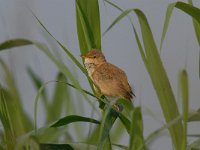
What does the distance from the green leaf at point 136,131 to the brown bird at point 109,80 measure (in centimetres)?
90

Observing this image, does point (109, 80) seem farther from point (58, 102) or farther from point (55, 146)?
point (55, 146)

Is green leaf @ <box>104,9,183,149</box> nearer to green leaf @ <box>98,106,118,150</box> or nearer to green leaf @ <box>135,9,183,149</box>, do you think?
green leaf @ <box>135,9,183,149</box>

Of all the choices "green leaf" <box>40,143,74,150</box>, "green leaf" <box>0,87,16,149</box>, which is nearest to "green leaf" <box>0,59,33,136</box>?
"green leaf" <box>0,87,16,149</box>

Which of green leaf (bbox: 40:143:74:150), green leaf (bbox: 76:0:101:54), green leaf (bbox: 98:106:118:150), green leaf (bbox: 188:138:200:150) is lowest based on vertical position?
green leaf (bbox: 188:138:200:150)

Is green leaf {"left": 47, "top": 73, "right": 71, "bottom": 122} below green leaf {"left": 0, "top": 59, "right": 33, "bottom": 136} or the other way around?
below

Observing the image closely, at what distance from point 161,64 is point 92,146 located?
34 cm

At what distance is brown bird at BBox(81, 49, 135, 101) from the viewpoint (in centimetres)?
271

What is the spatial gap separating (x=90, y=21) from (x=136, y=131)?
592 mm

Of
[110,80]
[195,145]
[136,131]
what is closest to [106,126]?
[136,131]

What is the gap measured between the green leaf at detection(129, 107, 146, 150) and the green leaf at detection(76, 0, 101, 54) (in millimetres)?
506

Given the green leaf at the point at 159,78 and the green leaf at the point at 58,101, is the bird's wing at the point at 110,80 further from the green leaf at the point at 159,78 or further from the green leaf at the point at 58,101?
the green leaf at the point at 159,78

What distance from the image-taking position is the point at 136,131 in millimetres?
1632

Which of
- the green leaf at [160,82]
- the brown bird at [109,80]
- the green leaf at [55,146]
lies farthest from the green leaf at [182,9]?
the brown bird at [109,80]

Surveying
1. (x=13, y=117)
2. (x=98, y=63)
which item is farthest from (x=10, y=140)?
(x=98, y=63)
